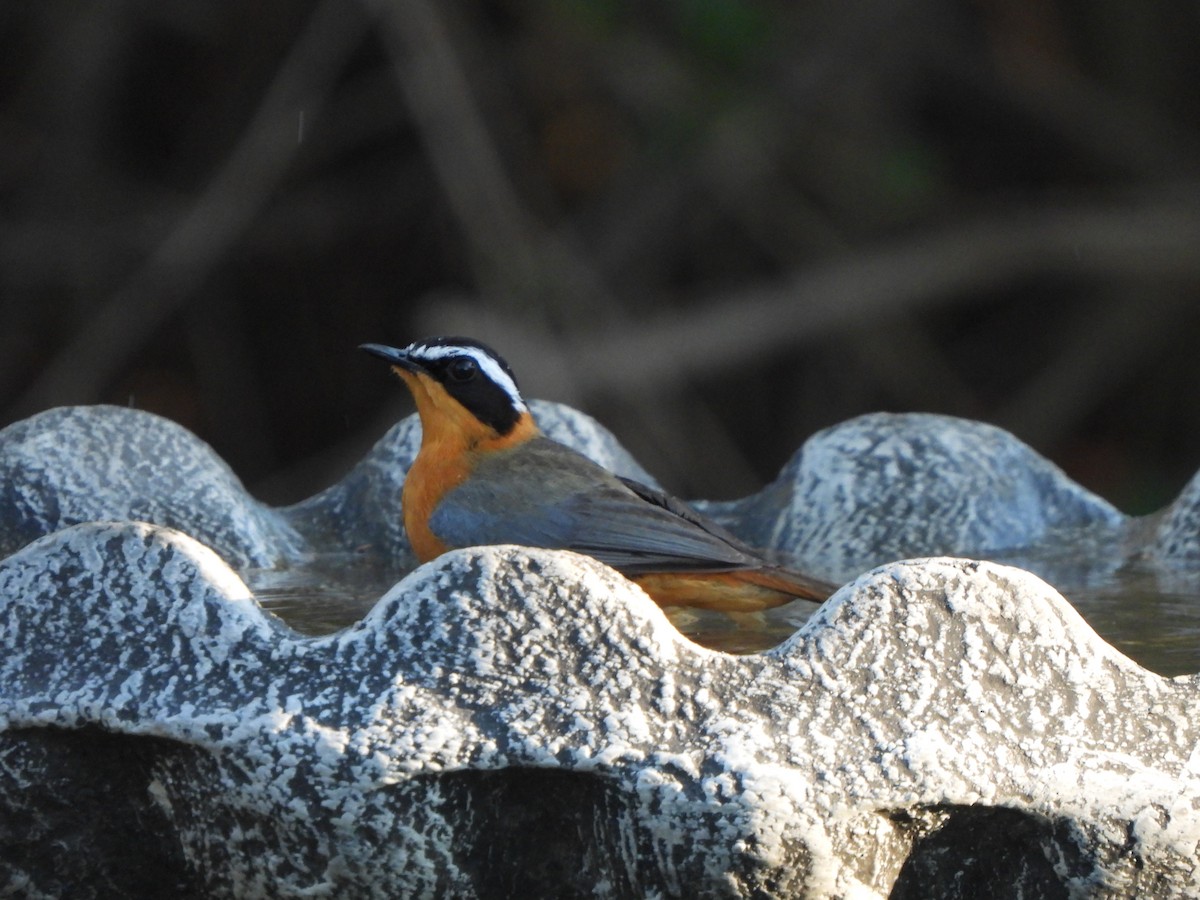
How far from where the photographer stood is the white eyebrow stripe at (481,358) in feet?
13.3

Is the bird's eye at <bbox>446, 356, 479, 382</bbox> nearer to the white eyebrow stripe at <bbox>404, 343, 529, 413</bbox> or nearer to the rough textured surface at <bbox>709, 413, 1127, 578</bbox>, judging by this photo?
the white eyebrow stripe at <bbox>404, 343, 529, 413</bbox>

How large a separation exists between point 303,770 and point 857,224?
7.06 metres

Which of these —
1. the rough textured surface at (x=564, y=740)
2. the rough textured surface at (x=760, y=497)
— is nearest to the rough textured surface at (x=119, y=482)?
the rough textured surface at (x=760, y=497)

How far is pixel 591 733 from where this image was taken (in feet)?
6.79

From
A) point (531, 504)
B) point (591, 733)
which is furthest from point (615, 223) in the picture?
point (591, 733)

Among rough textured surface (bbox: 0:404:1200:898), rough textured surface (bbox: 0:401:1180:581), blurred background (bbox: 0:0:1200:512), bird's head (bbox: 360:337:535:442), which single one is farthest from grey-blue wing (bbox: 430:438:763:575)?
blurred background (bbox: 0:0:1200:512)

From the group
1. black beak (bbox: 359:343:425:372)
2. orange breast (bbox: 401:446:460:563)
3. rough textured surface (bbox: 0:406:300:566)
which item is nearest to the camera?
rough textured surface (bbox: 0:406:300:566)

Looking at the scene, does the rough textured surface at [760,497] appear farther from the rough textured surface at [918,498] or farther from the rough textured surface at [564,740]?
the rough textured surface at [564,740]

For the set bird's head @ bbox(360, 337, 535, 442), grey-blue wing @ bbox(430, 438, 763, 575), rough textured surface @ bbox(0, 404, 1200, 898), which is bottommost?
rough textured surface @ bbox(0, 404, 1200, 898)

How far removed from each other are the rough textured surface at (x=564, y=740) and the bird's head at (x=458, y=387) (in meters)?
1.74

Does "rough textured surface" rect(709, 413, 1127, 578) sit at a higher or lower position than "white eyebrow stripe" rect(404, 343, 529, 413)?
lower

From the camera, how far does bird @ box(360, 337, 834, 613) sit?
3.49 m

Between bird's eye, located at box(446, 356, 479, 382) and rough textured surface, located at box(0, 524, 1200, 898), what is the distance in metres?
1.82

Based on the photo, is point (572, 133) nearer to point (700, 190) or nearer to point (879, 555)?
point (700, 190)
